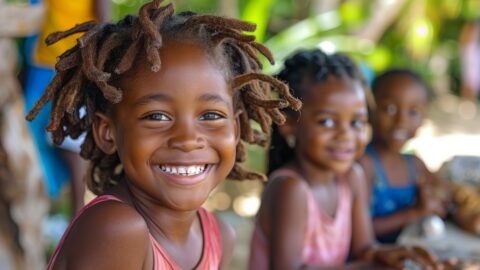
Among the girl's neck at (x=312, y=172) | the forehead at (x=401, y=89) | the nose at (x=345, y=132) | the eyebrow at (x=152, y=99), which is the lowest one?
the girl's neck at (x=312, y=172)

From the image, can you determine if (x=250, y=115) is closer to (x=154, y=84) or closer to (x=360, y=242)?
(x=154, y=84)

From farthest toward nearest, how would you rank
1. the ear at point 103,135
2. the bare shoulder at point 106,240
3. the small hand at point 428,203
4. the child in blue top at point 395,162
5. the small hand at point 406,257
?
the child in blue top at point 395,162 < the small hand at point 428,203 < the small hand at point 406,257 < the ear at point 103,135 < the bare shoulder at point 106,240

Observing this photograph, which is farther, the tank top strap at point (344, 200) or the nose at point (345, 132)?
the tank top strap at point (344, 200)

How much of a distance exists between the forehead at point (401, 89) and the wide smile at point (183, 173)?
1.80 meters

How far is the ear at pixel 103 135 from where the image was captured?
5.04ft

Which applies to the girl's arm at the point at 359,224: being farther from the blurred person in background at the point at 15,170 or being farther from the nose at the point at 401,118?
the blurred person in background at the point at 15,170

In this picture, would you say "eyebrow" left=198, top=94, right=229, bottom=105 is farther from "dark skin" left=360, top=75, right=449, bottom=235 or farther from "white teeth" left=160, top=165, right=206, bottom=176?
"dark skin" left=360, top=75, right=449, bottom=235

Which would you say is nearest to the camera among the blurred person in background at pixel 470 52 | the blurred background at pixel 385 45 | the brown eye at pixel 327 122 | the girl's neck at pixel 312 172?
the brown eye at pixel 327 122

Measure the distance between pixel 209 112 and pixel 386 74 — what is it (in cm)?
192

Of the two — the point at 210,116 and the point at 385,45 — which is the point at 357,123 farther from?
the point at 385,45

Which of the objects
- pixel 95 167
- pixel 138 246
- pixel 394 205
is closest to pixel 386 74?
pixel 394 205

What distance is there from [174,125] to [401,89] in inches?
74.4

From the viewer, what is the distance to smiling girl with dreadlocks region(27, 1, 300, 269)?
134 cm

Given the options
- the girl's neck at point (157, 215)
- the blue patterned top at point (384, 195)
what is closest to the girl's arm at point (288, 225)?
the girl's neck at point (157, 215)
